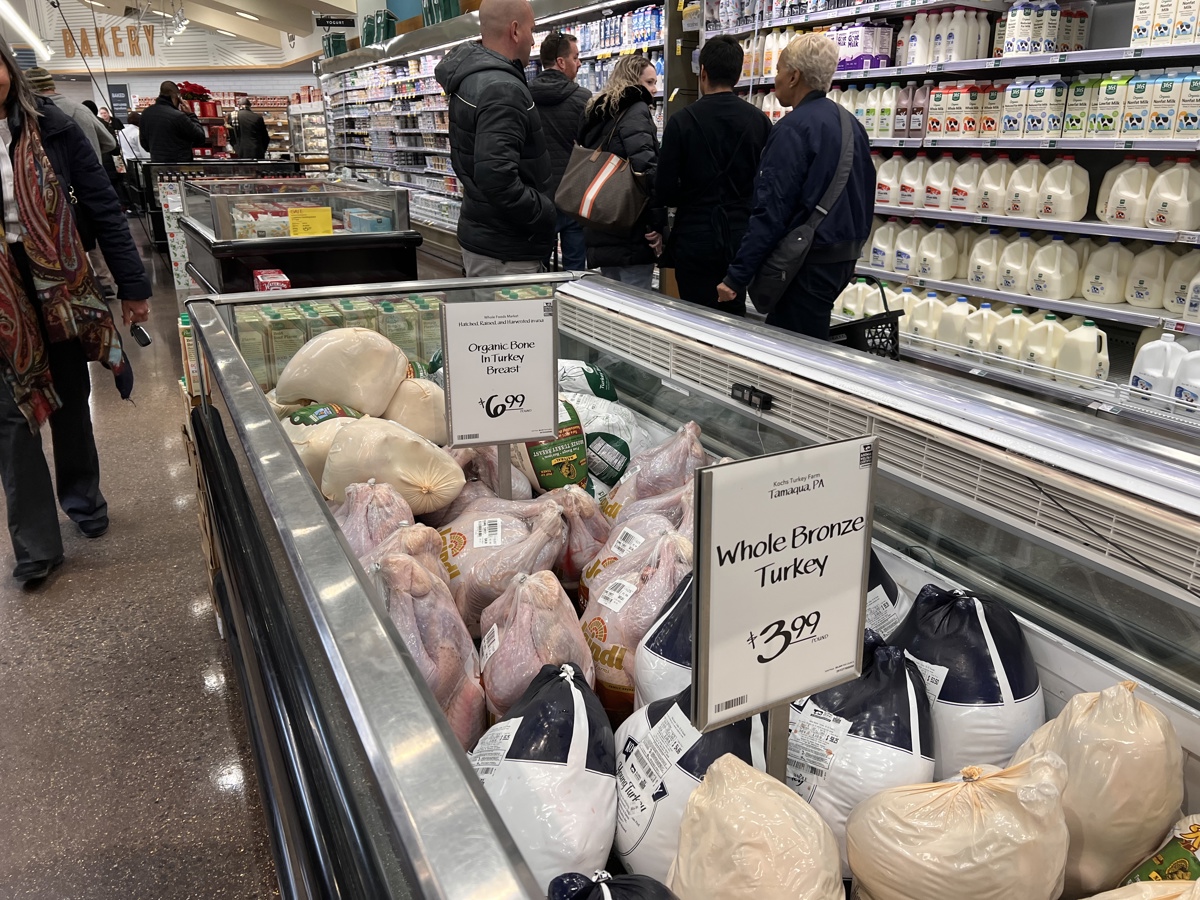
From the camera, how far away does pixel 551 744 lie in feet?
3.36

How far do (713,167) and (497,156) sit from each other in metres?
0.86

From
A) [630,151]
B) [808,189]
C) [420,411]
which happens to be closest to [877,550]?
[420,411]

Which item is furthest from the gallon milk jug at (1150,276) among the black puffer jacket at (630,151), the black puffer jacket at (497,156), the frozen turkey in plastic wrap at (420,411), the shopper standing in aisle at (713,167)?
the frozen turkey in plastic wrap at (420,411)

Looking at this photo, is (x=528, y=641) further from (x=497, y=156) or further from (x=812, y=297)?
(x=497, y=156)

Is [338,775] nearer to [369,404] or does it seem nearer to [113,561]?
[369,404]

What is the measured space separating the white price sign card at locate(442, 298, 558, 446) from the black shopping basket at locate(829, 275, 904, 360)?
45.4 inches

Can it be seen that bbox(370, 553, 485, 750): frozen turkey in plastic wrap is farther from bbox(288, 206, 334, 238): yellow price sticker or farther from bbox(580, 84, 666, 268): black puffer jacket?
bbox(288, 206, 334, 238): yellow price sticker

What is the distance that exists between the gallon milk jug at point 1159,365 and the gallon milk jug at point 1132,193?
0.55 m

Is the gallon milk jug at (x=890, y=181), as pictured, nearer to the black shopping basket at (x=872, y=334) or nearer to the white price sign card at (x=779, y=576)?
the black shopping basket at (x=872, y=334)

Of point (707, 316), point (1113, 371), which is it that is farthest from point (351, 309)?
point (1113, 371)

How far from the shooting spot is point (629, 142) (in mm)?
3781

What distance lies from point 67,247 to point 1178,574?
321 centimetres

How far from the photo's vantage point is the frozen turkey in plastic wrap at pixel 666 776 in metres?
1.00

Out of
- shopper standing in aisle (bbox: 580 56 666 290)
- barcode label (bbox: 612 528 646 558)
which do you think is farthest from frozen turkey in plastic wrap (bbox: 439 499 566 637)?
shopper standing in aisle (bbox: 580 56 666 290)
